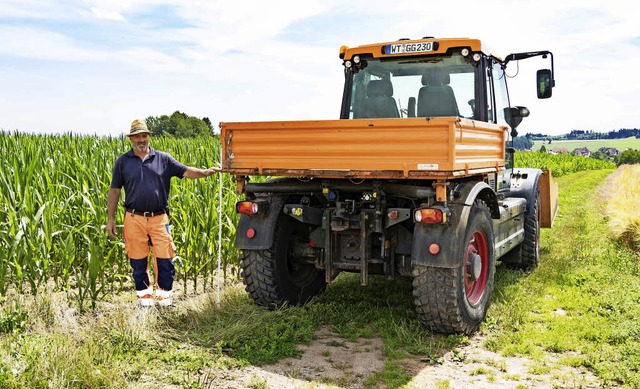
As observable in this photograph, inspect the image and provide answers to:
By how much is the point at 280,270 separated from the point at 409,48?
256 cm

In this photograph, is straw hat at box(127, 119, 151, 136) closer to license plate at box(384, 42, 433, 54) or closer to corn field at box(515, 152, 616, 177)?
license plate at box(384, 42, 433, 54)

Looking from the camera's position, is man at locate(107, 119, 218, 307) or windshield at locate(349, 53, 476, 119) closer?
man at locate(107, 119, 218, 307)

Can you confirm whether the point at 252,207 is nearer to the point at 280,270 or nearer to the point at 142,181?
the point at 280,270

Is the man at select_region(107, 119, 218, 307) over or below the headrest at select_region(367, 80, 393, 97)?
below

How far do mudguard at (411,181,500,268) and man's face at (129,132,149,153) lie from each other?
2509mm

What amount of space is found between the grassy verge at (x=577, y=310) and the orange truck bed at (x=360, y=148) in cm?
142

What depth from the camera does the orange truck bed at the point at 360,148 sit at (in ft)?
15.3

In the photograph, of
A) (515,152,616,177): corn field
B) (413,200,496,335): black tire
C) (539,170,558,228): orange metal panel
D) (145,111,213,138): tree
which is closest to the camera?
(413,200,496,335): black tire

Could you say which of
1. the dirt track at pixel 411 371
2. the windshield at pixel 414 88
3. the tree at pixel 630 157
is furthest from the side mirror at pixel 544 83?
the tree at pixel 630 157

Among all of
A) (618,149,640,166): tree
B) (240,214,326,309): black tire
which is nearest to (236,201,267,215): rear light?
(240,214,326,309): black tire

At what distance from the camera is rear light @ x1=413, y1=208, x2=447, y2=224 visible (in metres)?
4.79

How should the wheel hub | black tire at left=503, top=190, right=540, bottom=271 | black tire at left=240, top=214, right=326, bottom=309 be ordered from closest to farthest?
the wheel hub → black tire at left=240, top=214, right=326, bottom=309 → black tire at left=503, top=190, right=540, bottom=271

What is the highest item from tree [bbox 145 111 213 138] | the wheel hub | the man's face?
tree [bbox 145 111 213 138]

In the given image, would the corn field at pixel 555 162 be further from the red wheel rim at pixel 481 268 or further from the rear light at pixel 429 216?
the rear light at pixel 429 216
